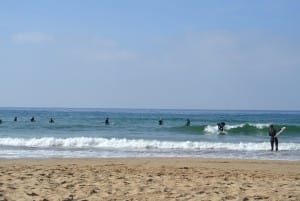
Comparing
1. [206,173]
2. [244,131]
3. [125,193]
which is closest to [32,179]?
[125,193]

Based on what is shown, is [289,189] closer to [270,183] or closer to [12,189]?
[270,183]

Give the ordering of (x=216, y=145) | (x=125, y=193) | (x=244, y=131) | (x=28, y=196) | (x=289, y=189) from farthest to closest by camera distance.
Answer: (x=244, y=131)
(x=216, y=145)
(x=289, y=189)
(x=125, y=193)
(x=28, y=196)

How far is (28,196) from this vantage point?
317 inches

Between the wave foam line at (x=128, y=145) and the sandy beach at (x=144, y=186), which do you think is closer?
the sandy beach at (x=144, y=186)

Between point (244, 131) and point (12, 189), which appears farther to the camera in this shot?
point (244, 131)

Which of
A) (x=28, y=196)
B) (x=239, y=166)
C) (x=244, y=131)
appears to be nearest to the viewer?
(x=28, y=196)

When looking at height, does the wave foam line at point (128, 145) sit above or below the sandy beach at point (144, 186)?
below

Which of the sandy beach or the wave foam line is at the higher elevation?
the sandy beach

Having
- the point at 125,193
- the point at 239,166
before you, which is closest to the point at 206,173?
the point at 239,166

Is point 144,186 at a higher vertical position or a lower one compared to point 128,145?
higher

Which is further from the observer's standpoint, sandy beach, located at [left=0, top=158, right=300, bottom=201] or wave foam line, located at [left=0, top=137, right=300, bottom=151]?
wave foam line, located at [left=0, top=137, right=300, bottom=151]

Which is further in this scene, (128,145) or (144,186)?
(128,145)

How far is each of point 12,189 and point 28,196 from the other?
66cm

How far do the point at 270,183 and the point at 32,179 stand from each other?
17.2 ft
